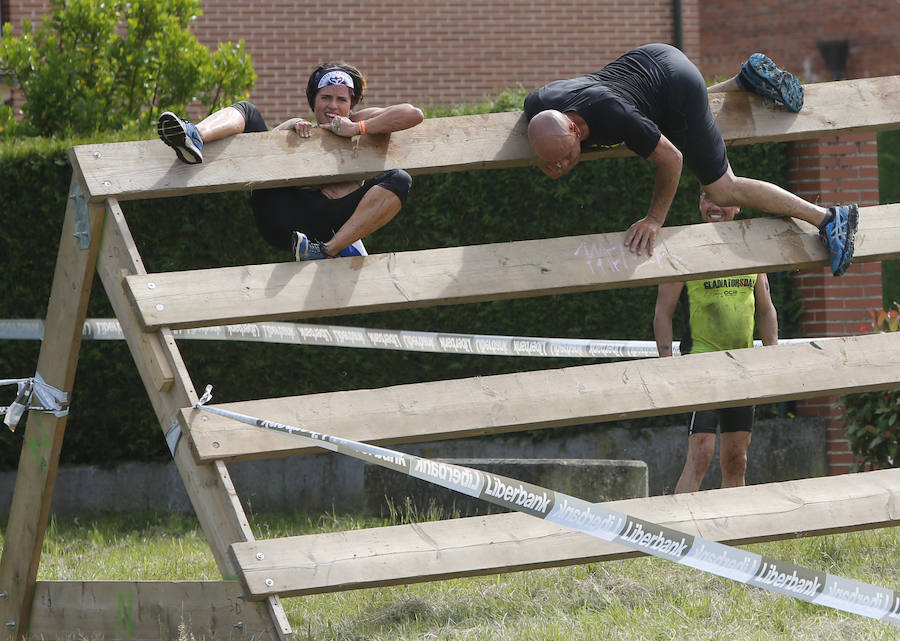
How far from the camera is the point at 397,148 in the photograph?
4.20 meters

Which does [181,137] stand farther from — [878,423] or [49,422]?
[878,423]

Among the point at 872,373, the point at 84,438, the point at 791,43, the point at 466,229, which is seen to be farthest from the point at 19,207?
the point at 791,43

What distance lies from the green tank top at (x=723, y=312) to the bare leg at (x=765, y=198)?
1534 millimetres

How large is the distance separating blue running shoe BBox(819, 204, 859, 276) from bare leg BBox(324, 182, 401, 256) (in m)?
1.69

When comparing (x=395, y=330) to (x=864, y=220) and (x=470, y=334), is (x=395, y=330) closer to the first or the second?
(x=470, y=334)

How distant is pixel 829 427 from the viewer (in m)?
8.43

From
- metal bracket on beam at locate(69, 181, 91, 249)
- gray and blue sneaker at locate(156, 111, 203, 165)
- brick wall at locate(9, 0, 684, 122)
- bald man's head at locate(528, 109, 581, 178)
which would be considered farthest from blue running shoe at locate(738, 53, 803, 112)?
brick wall at locate(9, 0, 684, 122)

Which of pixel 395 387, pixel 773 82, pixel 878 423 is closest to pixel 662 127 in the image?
pixel 773 82

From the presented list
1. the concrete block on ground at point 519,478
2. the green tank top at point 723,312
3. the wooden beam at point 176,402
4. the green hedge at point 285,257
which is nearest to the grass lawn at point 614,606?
the wooden beam at point 176,402

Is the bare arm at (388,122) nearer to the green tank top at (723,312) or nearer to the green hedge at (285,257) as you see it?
the green tank top at (723,312)

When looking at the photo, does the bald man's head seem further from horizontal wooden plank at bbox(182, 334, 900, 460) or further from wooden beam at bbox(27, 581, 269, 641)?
wooden beam at bbox(27, 581, 269, 641)

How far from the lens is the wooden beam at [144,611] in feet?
11.6

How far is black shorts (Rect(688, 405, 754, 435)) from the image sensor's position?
5762mm

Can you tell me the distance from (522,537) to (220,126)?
1.90 meters
